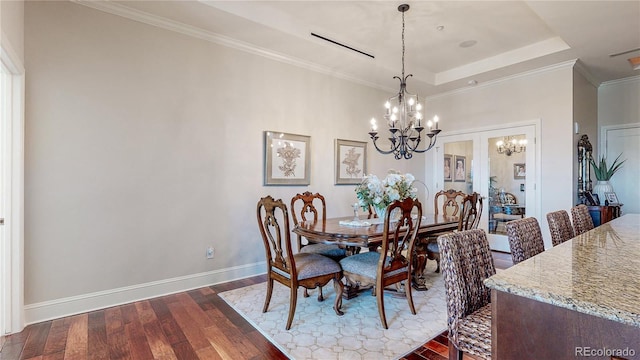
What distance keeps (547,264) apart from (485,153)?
4516 millimetres

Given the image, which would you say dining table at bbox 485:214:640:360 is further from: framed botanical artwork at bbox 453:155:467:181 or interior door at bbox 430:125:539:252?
framed botanical artwork at bbox 453:155:467:181

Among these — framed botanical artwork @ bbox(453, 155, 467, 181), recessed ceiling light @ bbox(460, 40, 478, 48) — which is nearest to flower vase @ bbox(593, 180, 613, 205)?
framed botanical artwork @ bbox(453, 155, 467, 181)

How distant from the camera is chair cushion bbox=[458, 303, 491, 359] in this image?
1.23 meters

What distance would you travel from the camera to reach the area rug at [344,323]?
2102mm

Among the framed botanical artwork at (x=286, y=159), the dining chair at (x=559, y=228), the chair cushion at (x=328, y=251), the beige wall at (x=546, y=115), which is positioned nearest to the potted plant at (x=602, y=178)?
the beige wall at (x=546, y=115)

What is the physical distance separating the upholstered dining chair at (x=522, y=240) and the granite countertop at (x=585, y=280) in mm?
305

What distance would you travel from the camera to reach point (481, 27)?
361 cm

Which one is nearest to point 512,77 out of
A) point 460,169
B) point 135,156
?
point 460,169

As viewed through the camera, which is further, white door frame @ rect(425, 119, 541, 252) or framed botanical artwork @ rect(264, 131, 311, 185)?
white door frame @ rect(425, 119, 541, 252)

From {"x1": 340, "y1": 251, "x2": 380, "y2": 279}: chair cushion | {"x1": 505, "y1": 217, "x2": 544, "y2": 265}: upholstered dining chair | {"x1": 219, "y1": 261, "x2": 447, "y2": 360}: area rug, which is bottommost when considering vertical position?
{"x1": 219, "y1": 261, "x2": 447, "y2": 360}: area rug

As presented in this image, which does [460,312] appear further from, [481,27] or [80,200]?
[481,27]

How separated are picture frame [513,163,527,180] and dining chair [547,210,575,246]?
8.67ft

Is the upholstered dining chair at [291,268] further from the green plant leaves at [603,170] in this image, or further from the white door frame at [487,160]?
the green plant leaves at [603,170]

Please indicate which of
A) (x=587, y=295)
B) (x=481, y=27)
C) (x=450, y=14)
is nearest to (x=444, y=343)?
(x=587, y=295)
